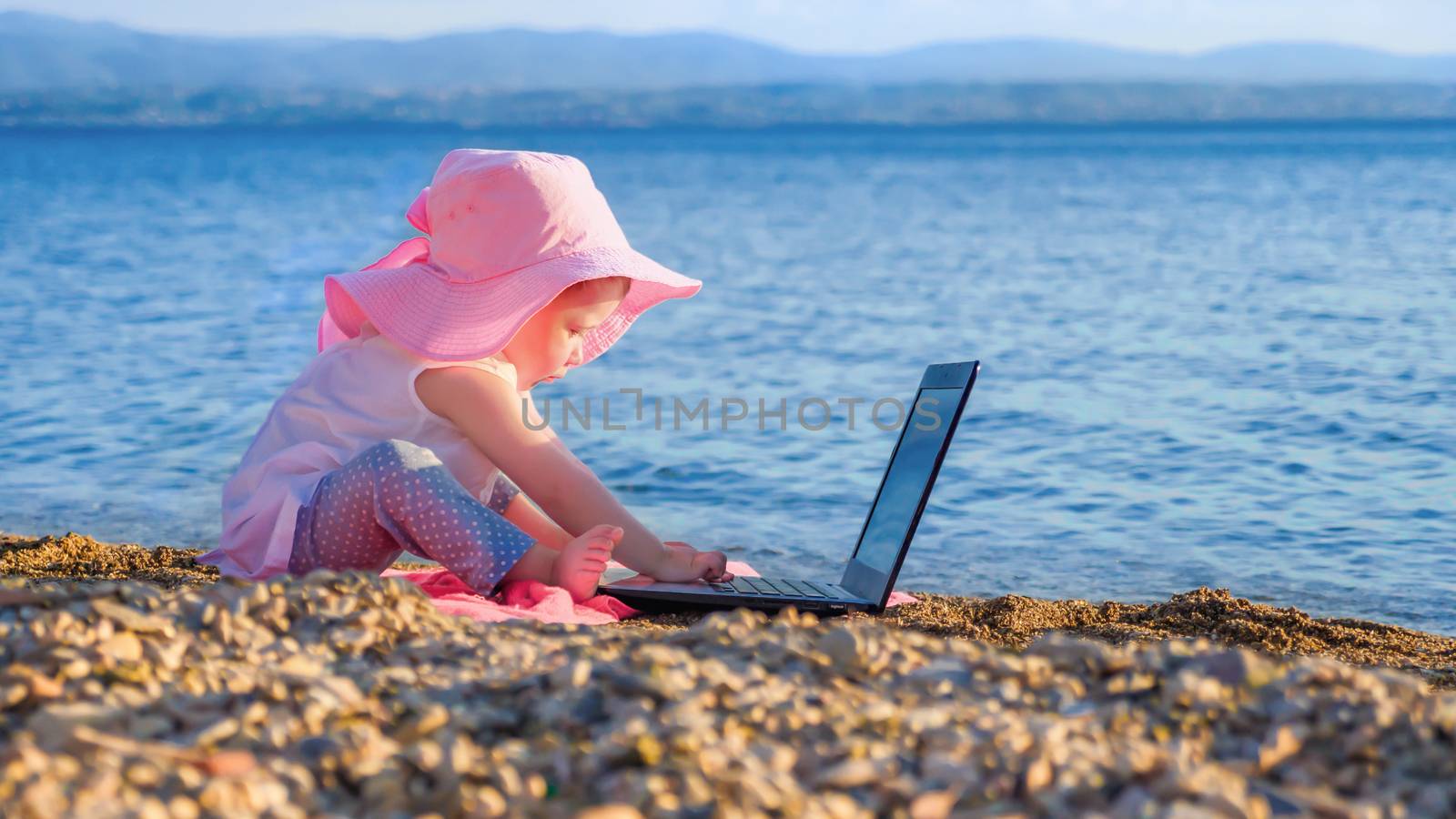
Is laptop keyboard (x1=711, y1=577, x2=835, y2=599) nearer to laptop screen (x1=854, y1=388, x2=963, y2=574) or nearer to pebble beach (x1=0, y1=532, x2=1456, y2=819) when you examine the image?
laptop screen (x1=854, y1=388, x2=963, y2=574)

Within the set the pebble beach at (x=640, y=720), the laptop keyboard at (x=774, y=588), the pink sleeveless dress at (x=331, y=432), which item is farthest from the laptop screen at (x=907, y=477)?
the pebble beach at (x=640, y=720)

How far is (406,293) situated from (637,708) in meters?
1.86

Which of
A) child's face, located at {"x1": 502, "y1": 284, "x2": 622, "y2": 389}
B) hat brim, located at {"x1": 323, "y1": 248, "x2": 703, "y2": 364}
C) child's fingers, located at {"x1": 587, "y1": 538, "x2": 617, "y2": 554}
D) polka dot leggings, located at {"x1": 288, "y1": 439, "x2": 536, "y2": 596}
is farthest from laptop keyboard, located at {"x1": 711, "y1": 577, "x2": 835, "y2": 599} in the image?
hat brim, located at {"x1": 323, "y1": 248, "x2": 703, "y2": 364}

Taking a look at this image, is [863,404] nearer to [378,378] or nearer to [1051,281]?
[378,378]

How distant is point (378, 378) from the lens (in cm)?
318

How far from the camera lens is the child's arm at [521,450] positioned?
123 inches

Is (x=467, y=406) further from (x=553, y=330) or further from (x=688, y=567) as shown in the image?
(x=688, y=567)

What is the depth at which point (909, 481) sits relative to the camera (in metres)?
3.32

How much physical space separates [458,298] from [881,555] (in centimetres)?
123

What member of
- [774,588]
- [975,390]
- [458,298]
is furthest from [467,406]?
[975,390]

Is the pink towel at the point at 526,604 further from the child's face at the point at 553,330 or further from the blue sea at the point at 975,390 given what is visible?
the blue sea at the point at 975,390

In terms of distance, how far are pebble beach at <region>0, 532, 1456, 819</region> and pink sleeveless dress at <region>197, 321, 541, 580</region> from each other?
913 mm

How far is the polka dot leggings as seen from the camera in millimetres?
2807

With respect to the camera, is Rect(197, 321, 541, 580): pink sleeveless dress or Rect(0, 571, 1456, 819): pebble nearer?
Rect(0, 571, 1456, 819): pebble
